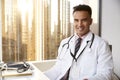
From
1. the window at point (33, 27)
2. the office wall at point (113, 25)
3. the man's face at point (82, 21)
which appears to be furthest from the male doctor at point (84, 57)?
the window at point (33, 27)

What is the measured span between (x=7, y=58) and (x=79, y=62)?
1.33 meters

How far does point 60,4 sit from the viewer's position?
2965mm

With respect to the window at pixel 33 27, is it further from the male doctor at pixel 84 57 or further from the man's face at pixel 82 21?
the man's face at pixel 82 21

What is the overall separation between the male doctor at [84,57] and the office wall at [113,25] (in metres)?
0.71

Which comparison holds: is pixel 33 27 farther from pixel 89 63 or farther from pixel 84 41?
pixel 89 63

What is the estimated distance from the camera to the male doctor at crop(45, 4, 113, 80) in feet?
5.37

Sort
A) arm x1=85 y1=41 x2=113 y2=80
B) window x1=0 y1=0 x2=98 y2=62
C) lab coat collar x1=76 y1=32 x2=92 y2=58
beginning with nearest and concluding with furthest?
arm x1=85 y1=41 x2=113 y2=80 → lab coat collar x1=76 y1=32 x2=92 y2=58 → window x1=0 y1=0 x2=98 y2=62

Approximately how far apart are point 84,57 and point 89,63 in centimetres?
7

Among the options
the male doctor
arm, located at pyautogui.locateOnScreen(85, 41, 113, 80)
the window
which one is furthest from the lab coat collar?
the window

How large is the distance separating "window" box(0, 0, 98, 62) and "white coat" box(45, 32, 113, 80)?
1031 millimetres

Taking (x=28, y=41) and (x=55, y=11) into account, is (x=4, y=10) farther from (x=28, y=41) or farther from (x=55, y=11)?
(x=55, y=11)

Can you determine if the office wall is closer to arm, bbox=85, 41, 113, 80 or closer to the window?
the window

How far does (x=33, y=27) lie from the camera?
2855 mm

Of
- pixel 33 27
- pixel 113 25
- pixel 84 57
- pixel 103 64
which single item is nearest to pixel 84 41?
pixel 84 57
